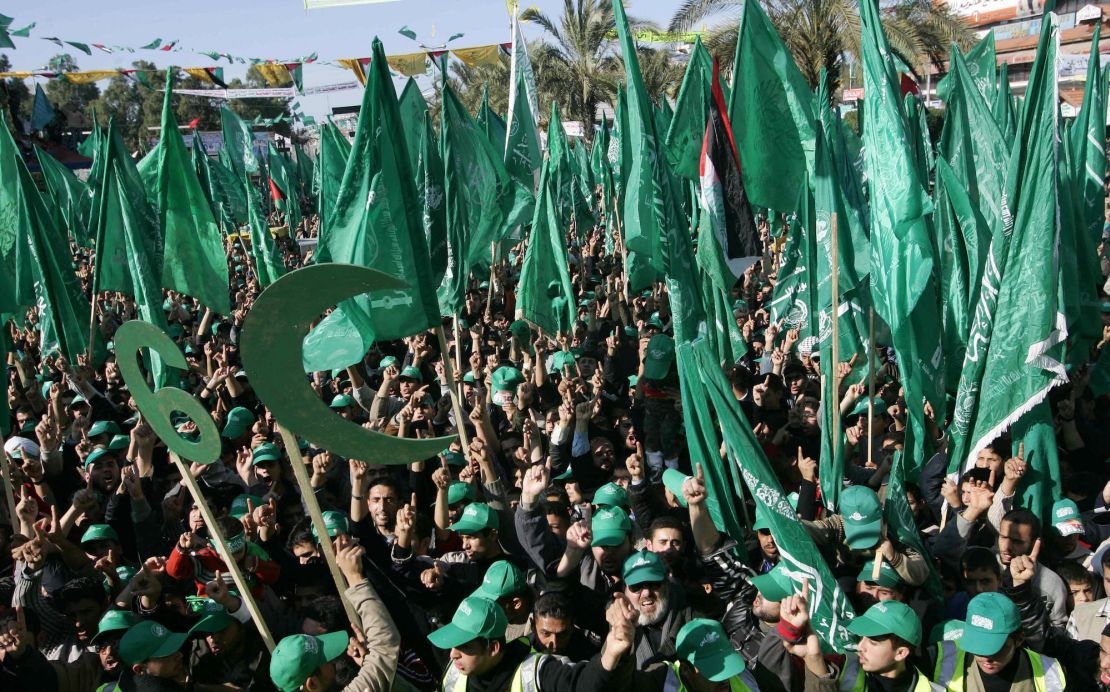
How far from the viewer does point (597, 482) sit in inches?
237

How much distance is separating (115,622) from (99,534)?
52.5 inches

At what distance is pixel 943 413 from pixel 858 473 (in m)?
0.92

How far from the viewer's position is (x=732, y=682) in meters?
3.28

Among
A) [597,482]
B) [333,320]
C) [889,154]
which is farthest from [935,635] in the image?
[333,320]

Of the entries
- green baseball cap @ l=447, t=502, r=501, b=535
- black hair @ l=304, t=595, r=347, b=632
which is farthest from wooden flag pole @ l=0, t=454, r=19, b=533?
green baseball cap @ l=447, t=502, r=501, b=535

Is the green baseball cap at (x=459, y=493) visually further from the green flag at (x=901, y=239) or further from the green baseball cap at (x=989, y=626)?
the green flag at (x=901, y=239)

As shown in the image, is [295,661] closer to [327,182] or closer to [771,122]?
[771,122]

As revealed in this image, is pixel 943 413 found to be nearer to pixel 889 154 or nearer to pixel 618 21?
pixel 889 154

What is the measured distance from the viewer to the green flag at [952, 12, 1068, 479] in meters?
5.39

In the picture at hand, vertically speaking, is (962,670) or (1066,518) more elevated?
(962,670)

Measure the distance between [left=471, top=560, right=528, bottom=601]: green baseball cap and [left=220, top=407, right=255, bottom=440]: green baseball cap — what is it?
3.40m

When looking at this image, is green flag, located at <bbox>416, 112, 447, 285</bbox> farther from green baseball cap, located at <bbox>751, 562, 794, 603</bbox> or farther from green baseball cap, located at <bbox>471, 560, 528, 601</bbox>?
green baseball cap, located at <bbox>751, 562, 794, 603</bbox>

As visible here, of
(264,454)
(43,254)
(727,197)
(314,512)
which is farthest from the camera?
(43,254)

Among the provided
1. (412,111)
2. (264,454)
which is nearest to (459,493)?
(264,454)
